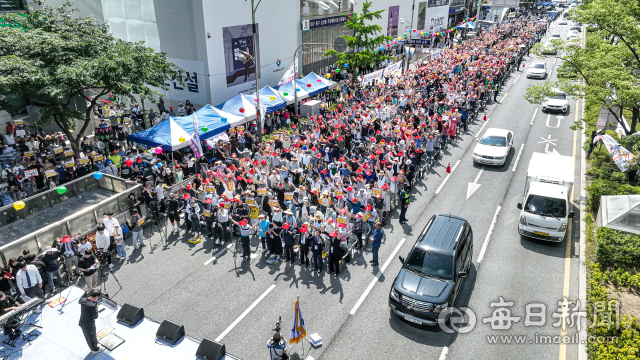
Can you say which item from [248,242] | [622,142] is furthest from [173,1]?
[622,142]

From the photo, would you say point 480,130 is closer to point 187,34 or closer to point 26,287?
point 187,34

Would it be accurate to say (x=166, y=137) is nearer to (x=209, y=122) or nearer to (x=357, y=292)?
(x=209, y=122)

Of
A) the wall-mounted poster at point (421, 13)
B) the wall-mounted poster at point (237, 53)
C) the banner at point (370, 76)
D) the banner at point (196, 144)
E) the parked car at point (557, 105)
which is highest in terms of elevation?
the wall-mounted poster at point (421, 13)

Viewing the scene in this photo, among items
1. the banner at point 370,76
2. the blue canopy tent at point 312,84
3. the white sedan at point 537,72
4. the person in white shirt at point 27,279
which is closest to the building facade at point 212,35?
the blue canopy tent at point 312,84

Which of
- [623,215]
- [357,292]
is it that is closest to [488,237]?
[623,215]

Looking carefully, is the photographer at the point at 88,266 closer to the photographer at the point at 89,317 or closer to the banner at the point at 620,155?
the photographer at the point at 89,317

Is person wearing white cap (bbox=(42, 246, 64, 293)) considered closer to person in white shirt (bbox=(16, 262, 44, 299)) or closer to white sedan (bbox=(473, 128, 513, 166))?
person in white shirt (bbox=(16, 262, 44, 299))
